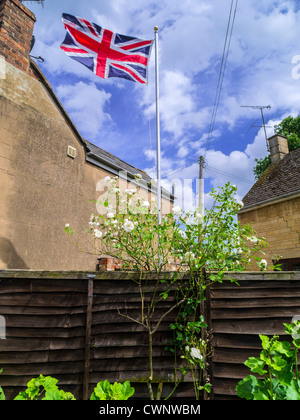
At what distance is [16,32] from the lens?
6.13 meters

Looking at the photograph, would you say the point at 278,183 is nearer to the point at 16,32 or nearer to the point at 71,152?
the point at 71,152

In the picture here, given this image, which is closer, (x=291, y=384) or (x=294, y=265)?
(x=291, y=384)

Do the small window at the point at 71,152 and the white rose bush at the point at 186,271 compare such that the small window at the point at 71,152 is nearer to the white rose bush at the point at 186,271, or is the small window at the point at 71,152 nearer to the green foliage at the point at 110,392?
the white rose bush at the point at 186,271

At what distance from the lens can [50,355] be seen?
3396 millimetres

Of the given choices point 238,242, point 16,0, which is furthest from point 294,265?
point 16,0

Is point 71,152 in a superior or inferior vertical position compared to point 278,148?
inferior

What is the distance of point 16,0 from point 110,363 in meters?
7.44

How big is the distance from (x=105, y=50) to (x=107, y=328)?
6.65m

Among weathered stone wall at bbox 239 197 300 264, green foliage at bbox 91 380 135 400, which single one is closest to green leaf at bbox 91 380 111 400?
green foliage at bbox 91 380 135 400

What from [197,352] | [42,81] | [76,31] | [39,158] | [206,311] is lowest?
[197,352]

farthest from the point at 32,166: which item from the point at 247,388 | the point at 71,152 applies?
the point at 247,388

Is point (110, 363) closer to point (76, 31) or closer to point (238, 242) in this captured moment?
point (238, 242)

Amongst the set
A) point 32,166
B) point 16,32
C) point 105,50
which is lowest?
point 32,166

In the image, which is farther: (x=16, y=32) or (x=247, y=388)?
(x=16, y=32)
